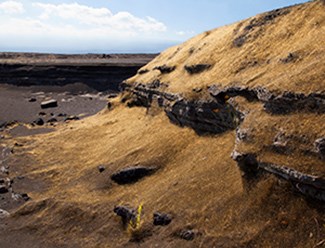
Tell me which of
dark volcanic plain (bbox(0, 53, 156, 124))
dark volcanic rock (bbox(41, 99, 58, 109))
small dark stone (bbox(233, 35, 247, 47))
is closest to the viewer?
small dark stone (bbox(233, 35, 247, 47))

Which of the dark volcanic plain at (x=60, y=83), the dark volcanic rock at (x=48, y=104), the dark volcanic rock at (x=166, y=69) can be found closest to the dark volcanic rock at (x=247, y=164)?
the dark volcanic rock at (x=166, y=69)

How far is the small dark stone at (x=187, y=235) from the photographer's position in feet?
52.7

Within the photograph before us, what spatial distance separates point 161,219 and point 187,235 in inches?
66.9

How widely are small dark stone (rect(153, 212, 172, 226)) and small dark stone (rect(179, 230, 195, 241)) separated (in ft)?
3.68

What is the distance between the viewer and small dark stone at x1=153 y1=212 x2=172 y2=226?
17359mm

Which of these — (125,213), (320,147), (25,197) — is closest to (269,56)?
(320,147)

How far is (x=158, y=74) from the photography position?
32781mm

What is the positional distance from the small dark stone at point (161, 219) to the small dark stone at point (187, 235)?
44.2 inches

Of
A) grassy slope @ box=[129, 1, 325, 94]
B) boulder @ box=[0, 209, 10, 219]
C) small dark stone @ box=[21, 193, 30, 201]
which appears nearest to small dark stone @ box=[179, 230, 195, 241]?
grassy slope @ box=[129, 1, 325, 94]

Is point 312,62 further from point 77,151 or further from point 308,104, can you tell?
point 77,151

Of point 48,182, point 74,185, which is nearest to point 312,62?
point 74,185

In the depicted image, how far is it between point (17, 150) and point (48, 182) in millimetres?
8049

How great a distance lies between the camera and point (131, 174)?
2242cm

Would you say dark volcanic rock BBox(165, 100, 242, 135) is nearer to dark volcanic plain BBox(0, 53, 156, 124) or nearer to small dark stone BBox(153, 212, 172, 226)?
small dark stone BBox(153, 212, 172, 226)
